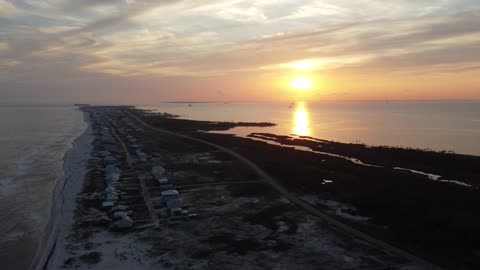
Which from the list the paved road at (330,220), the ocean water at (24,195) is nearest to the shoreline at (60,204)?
the ocean water at (24,195)

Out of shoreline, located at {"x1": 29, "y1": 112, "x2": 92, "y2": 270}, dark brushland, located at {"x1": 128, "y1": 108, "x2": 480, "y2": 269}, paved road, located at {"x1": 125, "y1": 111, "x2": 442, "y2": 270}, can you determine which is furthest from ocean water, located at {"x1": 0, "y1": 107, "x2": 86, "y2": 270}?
dark brushland, located at {"x1": 128, "y1": 108, "x2": 480, "y2": 269}

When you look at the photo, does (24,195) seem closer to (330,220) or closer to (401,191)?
(330,220)

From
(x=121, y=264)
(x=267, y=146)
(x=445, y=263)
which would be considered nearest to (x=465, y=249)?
(x=445, y=263)

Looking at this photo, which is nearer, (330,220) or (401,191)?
(330,220)

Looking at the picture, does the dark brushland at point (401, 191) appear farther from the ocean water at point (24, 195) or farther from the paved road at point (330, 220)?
the ocean water at point (24, 195)

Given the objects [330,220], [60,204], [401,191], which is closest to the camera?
[330,220]

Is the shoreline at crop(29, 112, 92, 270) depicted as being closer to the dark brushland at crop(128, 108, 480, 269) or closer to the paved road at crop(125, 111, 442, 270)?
the paved road at crop(125, 111, 442, 270)

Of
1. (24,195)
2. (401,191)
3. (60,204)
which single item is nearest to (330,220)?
(401,191)
